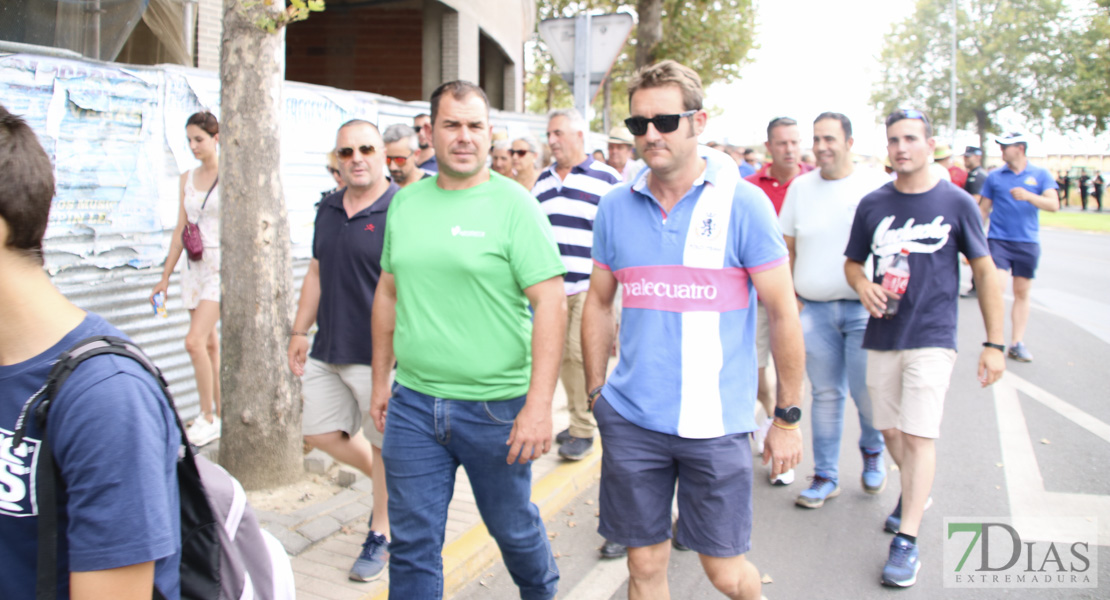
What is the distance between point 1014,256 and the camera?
8.88m

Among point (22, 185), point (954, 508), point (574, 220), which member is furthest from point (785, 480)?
point (22, 185)

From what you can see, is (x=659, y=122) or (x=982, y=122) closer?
(x=659, y=122)

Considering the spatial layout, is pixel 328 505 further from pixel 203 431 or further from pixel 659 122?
pixel 659 122

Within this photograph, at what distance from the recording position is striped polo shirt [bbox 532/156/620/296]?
217 inches

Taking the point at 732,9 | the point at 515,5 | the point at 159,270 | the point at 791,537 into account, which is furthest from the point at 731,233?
the point at 732,9

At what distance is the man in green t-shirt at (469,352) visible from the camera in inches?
118

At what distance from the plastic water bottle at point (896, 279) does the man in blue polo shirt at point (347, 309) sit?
242 centimetres

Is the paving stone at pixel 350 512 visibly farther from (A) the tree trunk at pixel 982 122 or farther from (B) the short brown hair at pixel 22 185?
(A) the tree trunk at pixel 982 122

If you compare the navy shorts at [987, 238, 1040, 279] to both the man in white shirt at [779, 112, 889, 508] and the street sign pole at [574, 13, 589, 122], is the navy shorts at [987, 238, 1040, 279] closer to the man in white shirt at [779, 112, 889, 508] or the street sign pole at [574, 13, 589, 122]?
the street sign pole at [574, 13, 589, 122]

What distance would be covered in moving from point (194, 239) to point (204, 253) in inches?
4.4

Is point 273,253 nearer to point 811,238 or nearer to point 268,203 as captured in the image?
point 268,203

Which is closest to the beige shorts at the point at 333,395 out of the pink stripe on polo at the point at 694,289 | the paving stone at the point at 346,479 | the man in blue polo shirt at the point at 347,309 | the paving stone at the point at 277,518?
the man in blue polo shirt at the point at 347,309

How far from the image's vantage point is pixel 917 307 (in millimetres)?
4102

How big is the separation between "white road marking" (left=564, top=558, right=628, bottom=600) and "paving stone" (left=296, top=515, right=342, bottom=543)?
1.24 meters
